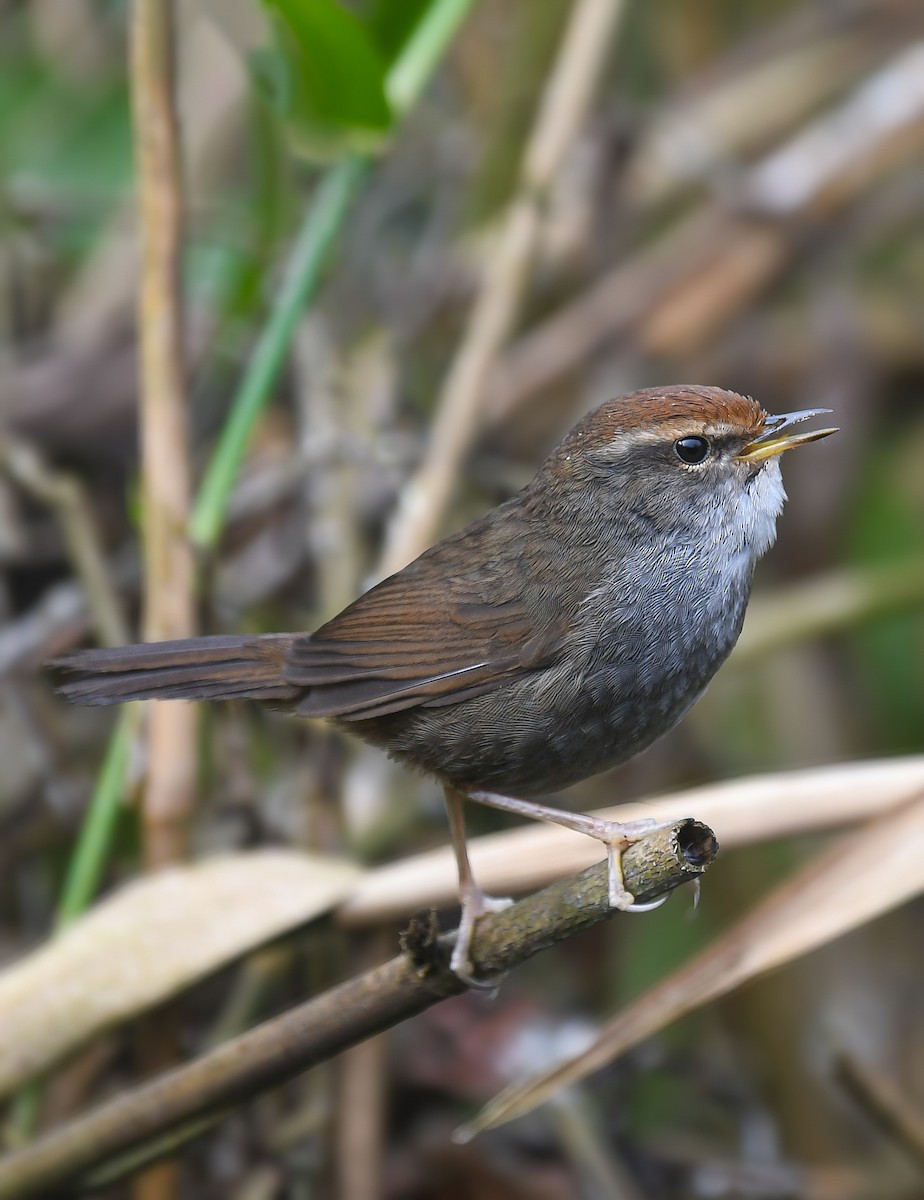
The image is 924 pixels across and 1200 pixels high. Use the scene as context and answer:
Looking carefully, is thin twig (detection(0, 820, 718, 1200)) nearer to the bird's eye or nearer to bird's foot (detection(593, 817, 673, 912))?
bird's foot (detection(593, 817, 673, 912))

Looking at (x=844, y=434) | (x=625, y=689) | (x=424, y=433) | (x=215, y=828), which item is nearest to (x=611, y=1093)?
(x=215, y=828)

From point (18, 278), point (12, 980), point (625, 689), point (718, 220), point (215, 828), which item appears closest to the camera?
point (625, 689)

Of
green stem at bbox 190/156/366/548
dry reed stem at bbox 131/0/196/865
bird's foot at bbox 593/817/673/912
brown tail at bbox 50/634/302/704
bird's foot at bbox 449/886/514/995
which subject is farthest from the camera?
green stem at bbox 190/156/366/548

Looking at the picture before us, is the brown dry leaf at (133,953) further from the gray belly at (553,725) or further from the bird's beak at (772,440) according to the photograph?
the bird's beak at (772,440)

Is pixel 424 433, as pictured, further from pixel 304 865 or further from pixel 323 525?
pixel 304 865

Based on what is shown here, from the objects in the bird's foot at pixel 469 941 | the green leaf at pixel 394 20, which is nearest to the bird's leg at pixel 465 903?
the bird's foot at pixel 469 941

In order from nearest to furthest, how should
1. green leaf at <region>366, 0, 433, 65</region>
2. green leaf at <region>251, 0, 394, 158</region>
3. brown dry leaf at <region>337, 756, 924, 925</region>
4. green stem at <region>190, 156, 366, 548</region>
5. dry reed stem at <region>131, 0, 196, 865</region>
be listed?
brown dry leaf at <region>337, 756, 924, 925</region> < green leaf at <region>251, 0, 394, 158</region> < dry reed stem at <region>131, 0, 196, 865</region> < green stem at <region>190, 156, 366, 548</region> < green leaf at <region>366, 0, 433, 65</region>

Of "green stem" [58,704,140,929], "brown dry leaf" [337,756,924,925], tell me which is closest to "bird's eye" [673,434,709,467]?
"brown dry leaf" [337,756,924,925]
